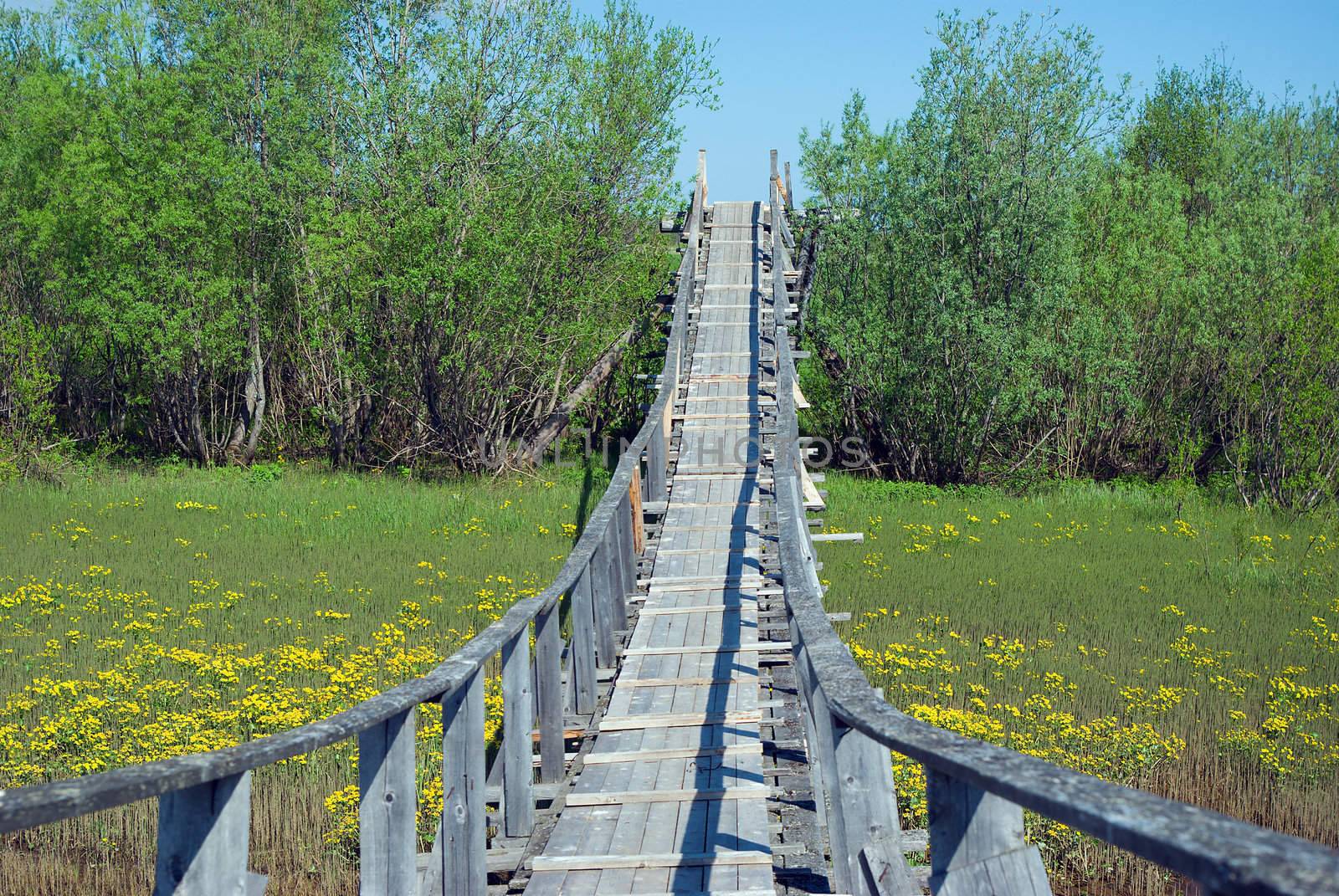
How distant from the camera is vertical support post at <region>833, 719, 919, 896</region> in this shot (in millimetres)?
2539

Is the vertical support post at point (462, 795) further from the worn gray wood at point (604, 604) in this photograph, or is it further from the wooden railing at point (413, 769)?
the worn gray wood at point (604, 604)

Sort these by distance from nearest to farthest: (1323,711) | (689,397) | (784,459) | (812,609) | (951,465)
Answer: (812,609) < (784,459) < (1323,711) < (689,397) < (951,465)

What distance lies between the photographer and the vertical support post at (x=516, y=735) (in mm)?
4602

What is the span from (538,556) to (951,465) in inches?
427

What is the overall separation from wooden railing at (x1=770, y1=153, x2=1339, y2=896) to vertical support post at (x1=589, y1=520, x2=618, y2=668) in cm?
358

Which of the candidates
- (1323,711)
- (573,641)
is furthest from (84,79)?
(1323,711)

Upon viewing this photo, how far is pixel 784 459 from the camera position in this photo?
8594mm

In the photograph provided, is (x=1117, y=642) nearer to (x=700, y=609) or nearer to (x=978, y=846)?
(x=700, y=609)

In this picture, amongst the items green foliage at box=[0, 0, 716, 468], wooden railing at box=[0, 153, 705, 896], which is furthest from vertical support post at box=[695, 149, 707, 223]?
wooden railing at box=[0, 153, 705, 896]

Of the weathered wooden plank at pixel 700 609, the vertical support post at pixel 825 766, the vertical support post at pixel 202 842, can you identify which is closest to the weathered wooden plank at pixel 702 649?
the weathered wooden plank at pixel 700 609

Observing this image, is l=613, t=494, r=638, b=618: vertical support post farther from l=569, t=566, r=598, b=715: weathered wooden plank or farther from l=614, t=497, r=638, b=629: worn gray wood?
l=569, t=566, r=598, b=715: weathered wooden plank

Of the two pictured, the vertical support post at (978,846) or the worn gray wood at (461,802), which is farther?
the worn gray wood at (461,802)

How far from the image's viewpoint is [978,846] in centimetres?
184

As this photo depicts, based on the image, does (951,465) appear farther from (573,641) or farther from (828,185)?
(573,641)
